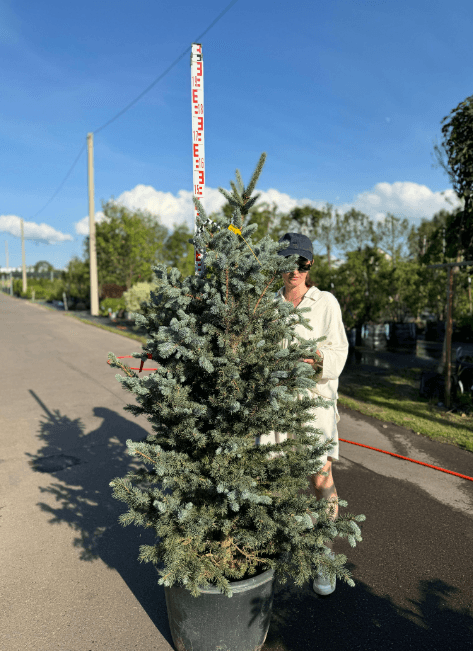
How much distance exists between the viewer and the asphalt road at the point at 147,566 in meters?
2.38

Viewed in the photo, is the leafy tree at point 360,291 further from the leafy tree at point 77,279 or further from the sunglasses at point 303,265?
the leafy tree at point 77,279

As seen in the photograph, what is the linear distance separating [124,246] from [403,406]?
74.3ft

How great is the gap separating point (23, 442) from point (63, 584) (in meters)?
3.06

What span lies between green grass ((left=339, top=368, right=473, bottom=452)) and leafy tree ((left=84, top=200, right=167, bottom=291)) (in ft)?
61.6

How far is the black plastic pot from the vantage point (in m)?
1.99

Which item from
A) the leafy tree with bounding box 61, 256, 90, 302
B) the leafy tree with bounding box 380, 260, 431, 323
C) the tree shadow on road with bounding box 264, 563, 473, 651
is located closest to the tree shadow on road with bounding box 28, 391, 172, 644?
the tree shadow on road with bounding box 264, 563, 473, 651

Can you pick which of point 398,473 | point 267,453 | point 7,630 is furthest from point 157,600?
point 398,473

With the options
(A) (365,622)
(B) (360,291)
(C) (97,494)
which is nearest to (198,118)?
(A) (365,622)

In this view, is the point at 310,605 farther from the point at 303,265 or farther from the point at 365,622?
the point at 303,265

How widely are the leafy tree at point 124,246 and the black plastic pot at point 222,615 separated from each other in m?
23.9

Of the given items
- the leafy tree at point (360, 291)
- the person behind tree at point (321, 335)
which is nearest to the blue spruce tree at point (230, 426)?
the person behind tree at point (321, 335)

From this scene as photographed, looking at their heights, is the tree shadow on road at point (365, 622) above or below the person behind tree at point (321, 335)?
below

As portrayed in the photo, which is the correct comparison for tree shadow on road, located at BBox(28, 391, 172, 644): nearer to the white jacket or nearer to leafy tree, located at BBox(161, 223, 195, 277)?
the white jacket

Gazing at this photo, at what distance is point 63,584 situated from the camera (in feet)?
9.12
